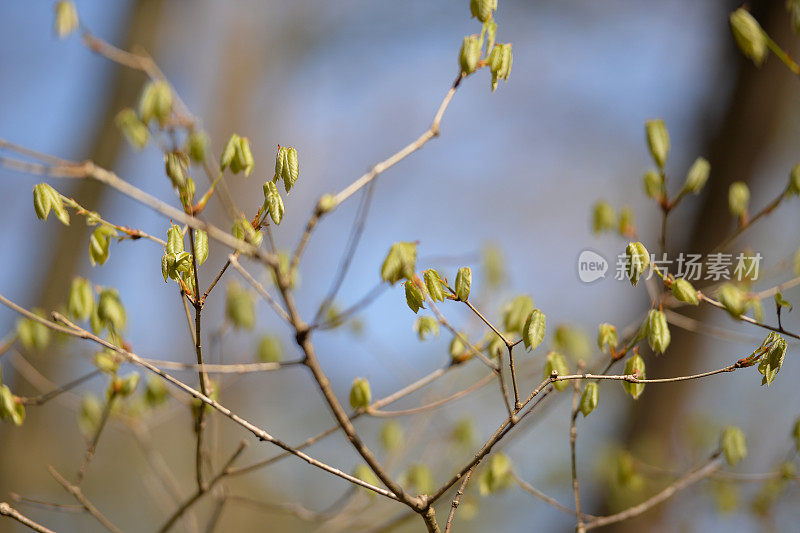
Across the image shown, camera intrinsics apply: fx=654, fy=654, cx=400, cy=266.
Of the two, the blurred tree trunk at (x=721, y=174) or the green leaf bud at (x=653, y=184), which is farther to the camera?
the blurred tree trunk at (x=721, y=174)

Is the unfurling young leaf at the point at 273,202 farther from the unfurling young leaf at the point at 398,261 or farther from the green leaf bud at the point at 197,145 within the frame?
the green leaf bud at the point at 197,145

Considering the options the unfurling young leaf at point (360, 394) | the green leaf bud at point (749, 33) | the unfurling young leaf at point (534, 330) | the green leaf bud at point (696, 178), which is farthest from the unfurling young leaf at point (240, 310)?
the green leaf bud at point (749, 33)

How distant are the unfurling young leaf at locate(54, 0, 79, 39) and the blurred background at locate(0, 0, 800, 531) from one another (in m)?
0.56

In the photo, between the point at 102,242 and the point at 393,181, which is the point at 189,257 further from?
the point at 393,181

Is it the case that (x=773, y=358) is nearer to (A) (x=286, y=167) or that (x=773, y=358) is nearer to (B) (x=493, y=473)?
(B) (x=493, y=473)

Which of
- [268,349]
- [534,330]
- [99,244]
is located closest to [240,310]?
[268,349]

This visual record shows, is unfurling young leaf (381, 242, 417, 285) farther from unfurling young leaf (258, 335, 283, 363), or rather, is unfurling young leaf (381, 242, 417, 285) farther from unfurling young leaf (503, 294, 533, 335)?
unfurling young leaf (258, 335, 283, 363)

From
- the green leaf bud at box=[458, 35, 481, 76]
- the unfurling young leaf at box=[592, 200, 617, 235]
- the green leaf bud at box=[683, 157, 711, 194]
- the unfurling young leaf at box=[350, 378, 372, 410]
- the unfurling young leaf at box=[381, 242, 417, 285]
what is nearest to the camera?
the unfurling young leaf at box=[381, 242, 417, 285]

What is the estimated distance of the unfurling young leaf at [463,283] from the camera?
0.79m

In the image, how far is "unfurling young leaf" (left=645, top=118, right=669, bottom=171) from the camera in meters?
0.99

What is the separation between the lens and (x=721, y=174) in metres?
1.97

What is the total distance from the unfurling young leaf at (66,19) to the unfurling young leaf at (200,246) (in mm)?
582

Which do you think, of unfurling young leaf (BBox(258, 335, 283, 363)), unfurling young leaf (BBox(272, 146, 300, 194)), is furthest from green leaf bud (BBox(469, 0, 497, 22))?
unfurling young leaf (BBox(258, 335, 283, 363))

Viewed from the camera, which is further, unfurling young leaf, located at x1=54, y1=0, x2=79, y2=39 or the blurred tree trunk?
the blurred tree trunk
